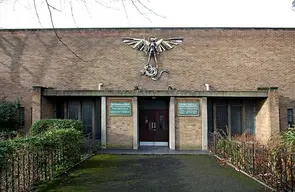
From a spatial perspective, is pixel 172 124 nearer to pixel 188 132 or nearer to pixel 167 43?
pixel 188 132

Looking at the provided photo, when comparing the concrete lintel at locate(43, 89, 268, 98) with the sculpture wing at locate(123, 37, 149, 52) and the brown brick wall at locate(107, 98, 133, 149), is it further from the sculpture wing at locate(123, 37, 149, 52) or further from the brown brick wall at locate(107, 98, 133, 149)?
the sculpture wing at locate(123, 37, 149, 52)

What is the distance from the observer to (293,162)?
7.34 m

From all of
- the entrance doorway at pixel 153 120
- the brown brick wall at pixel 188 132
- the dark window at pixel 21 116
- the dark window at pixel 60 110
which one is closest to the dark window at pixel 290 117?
the brown brick wall at pixel 188 132

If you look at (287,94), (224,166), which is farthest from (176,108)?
(287,94)

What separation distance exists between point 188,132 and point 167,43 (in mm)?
6250

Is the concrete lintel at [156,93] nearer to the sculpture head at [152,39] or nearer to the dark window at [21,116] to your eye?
the dark window at [21,116]

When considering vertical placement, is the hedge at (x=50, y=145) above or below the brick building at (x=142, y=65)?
below

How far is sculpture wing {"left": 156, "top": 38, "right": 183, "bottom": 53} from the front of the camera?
1934cm

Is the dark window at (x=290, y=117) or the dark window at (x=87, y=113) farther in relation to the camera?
the dark window at (x=290, y=117)

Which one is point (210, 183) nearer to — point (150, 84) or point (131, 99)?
point (131, 99)

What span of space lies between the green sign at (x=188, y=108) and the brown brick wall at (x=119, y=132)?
8.80 ft

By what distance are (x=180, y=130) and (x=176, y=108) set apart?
3.89 ft

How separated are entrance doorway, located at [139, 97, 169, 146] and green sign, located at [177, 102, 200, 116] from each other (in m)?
1.68

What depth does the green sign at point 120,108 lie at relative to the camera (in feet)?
53.5
